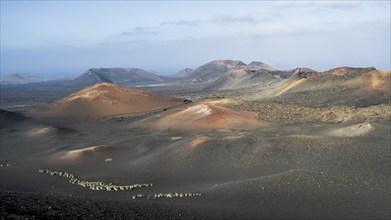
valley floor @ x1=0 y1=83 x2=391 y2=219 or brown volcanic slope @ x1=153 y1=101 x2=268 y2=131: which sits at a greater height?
brown volcanic slope @ x1=153 y1=101 x2=268 y2=131

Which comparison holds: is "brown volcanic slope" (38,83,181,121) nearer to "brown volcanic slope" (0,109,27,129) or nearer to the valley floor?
"brown volcanic slope" (0,109,27,129)

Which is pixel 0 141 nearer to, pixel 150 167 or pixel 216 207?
pixel 150 167

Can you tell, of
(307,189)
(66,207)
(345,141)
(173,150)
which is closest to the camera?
(66,207)

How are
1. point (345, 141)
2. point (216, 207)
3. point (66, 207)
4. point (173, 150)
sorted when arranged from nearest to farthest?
1. point (66, 207)
2. point (216, 207)
3. point (345, 141)
4. point (173, 150)

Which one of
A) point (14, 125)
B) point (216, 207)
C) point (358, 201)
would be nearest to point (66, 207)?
point (216, 207)

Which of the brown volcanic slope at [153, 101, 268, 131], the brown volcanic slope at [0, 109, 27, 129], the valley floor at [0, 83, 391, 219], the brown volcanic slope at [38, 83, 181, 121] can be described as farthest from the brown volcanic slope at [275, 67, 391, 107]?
the brown volcanic slope at [0, 109, 27, 129]

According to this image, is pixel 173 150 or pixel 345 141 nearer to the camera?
pixel 345 141

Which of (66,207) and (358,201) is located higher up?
(66,207)

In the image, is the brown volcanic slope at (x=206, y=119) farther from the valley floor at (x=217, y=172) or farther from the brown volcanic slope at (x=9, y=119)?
the brown volcanic slope at (x=9, y=119)

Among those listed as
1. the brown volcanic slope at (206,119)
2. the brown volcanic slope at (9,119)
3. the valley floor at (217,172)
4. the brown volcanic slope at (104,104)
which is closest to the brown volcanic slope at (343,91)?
the valley floor at (217,172)
